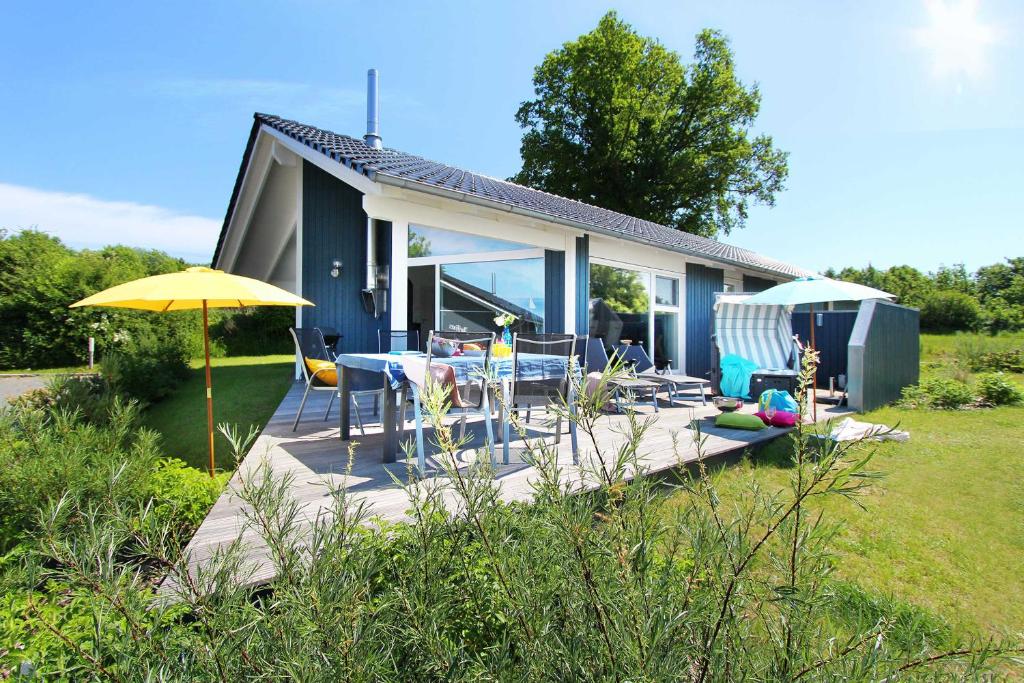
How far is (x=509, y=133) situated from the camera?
24672 millimetres

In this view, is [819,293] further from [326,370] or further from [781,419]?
[326,370]

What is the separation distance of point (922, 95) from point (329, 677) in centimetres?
1240

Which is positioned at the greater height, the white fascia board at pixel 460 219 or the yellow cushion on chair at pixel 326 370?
the white fascia board at pixel 460 219

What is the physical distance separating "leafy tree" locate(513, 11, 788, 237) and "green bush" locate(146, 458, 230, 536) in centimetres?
2141

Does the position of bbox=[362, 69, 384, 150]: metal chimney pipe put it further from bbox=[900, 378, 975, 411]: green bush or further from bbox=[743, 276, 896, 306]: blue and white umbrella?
bbox=[900, 378, 975, 411]: green bush

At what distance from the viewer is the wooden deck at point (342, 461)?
2.50 metres

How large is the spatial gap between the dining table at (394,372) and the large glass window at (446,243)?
2.95m

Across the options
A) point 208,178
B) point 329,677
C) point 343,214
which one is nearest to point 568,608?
point 329,677

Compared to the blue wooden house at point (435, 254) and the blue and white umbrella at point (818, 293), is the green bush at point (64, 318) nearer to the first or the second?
the blue wooden house at point (435, 254)

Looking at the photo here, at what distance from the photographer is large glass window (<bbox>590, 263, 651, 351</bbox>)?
8.88 m

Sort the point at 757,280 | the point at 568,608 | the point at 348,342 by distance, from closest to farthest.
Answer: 1. the point at 568,608
2. the point at 348,342
3. the point at 757,280

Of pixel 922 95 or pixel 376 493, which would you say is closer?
pixel 376 493

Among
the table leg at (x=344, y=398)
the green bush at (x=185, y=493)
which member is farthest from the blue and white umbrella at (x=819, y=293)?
the green bush at (x=185, y=493)

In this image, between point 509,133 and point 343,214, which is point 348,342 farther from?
point 509,133
